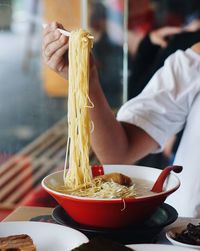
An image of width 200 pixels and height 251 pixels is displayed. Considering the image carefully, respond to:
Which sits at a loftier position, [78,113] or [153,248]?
[78,113]

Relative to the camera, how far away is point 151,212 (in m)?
0.93

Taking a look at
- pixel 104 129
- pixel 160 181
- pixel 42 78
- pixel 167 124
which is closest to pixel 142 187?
pixel 160 181

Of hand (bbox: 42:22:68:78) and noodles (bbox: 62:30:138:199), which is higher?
hand (bbox: 42:22:68:78)

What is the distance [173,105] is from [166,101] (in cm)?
2

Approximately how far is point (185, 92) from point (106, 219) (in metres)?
0.67

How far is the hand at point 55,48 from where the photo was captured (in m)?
1.12

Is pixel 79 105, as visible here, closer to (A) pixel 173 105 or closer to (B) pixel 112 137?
(B) pixel 112 137

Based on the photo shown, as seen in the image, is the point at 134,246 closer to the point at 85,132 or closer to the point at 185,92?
the point at 85,132

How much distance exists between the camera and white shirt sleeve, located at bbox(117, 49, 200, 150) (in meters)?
1.47

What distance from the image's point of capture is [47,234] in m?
0.90

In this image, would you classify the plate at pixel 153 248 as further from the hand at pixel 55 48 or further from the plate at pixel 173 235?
the hand at pixel 55 48

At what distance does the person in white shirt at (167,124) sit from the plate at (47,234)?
48 cm

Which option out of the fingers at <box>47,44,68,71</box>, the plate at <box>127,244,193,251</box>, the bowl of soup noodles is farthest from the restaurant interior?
the plate at <box>127,244,193,251</box>

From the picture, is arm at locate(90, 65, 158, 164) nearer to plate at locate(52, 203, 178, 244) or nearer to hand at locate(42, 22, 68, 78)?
hand at locate(42, 22, 68, 78)
